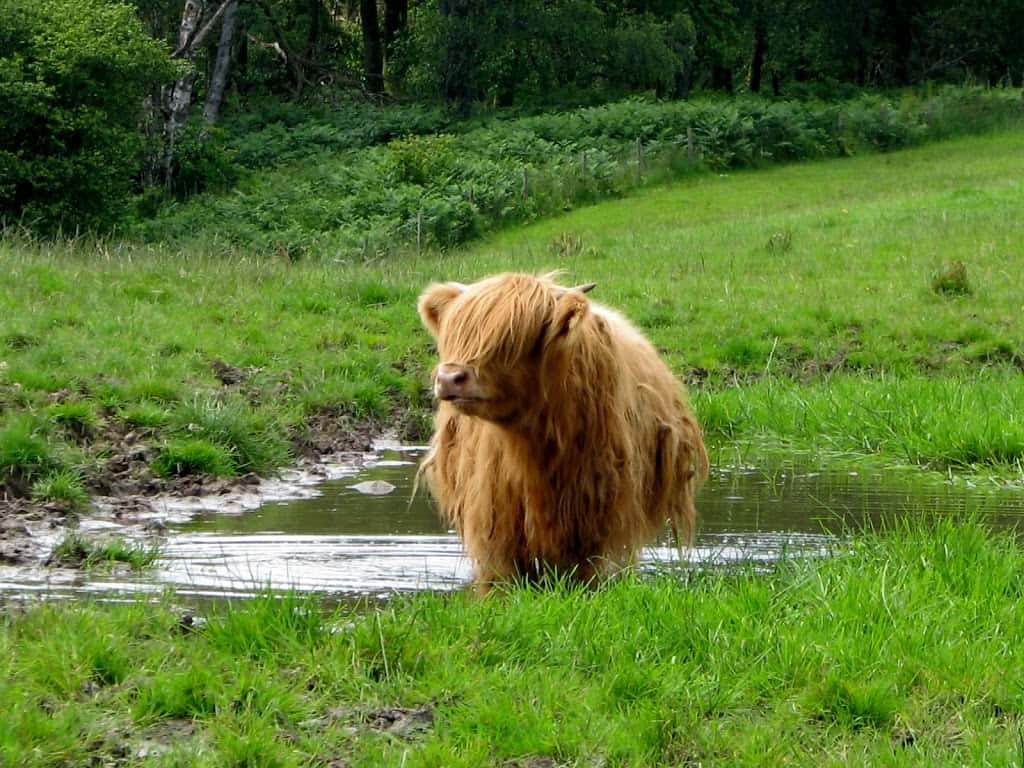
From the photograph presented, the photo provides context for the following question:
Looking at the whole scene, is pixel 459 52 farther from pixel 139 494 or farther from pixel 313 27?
pixel 139 494

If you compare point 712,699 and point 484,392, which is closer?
point 712,699

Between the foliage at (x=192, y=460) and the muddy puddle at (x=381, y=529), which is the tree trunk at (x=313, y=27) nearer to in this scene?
the muddy puddle at (x=381, y=529)

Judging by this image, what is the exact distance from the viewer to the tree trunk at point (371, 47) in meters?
46.6

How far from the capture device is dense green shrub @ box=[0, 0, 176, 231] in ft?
78.7

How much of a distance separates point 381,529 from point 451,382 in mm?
2359

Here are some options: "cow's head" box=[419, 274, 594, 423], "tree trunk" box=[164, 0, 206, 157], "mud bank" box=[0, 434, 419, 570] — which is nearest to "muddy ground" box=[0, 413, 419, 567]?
"mud bank" box=[0, 434, 419, 570]

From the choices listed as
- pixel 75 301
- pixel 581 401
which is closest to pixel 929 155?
pixel 75 301

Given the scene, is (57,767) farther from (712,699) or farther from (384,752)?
(712,699)

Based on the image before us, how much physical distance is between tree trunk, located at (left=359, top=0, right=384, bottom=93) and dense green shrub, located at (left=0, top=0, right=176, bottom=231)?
21.1 m

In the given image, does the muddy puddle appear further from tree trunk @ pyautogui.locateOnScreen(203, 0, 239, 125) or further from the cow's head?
tree trunk @ pyautogui.locateOnScreen(203, 0, 239, 125)

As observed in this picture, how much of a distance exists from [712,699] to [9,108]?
71.6 feet

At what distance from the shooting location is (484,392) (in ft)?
18.9

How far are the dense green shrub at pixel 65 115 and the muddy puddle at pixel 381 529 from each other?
52.3 feet

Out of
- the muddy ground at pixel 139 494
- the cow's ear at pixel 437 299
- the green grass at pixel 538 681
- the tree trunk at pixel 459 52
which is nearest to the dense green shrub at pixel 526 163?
the tree trunk at pixel 459 52
